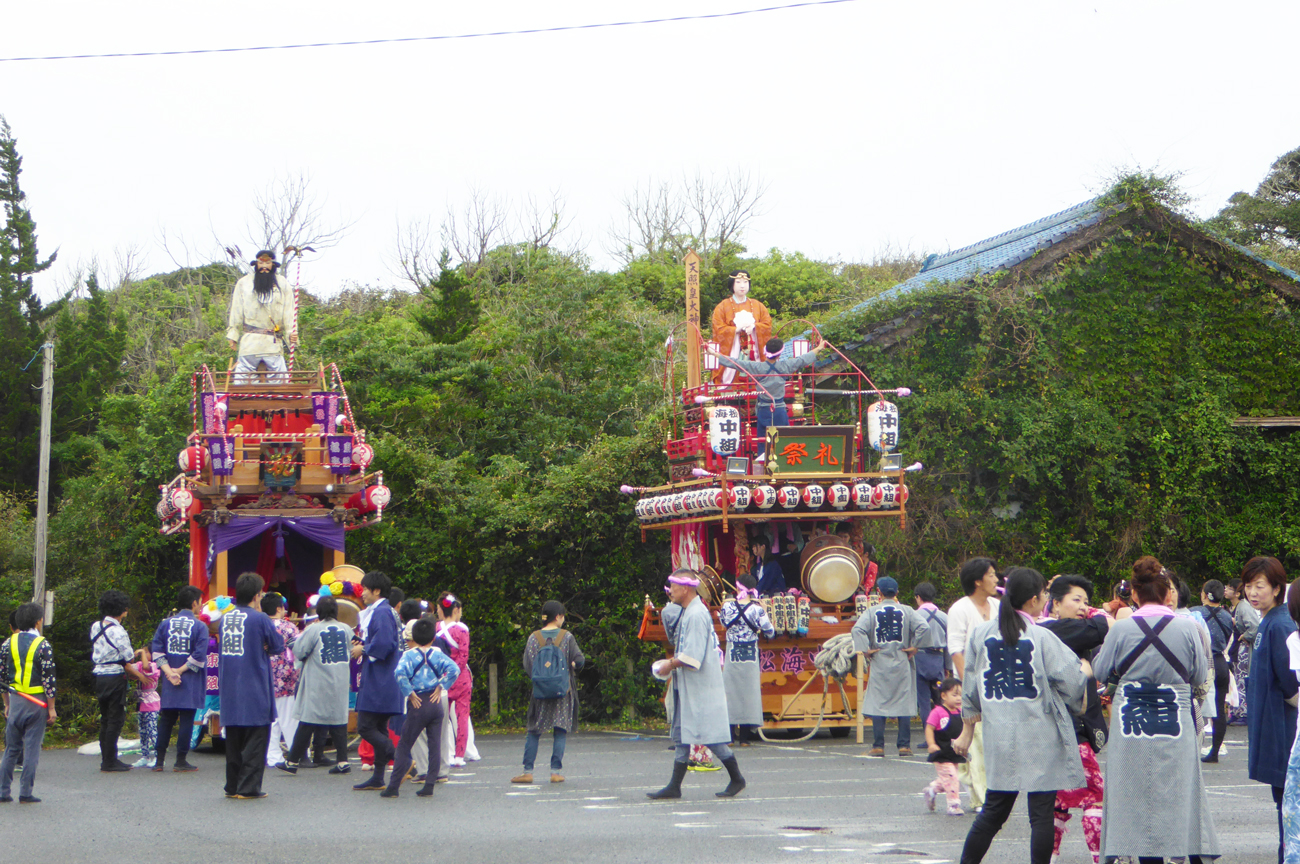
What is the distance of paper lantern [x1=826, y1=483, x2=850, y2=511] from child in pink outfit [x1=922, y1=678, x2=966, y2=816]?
6.87m

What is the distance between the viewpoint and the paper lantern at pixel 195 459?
16.2 m

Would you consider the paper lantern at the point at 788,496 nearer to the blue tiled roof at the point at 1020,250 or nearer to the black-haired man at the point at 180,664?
the blue tiled roof at the point at 1020,250

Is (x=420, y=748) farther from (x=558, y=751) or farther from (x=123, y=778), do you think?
(x=123, y=778)

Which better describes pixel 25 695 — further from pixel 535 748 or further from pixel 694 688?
pixel 694 688

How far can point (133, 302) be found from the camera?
126 ft

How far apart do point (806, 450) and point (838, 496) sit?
0.77m

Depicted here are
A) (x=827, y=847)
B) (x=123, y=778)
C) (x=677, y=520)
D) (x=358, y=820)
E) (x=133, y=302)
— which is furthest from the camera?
(x=133, y=302)

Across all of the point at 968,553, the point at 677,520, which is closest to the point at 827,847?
the point at 677,520

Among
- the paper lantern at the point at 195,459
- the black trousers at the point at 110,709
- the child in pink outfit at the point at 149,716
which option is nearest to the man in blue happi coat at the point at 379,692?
the black trousers at the point at 110,709

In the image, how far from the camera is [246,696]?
10.2m

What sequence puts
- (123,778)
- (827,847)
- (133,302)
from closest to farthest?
(827,847)
(123,778)
(133,302)

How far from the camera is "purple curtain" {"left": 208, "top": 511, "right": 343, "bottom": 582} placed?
16.3 meters

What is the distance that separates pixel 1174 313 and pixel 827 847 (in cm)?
1539

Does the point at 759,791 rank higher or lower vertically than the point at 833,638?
lower
